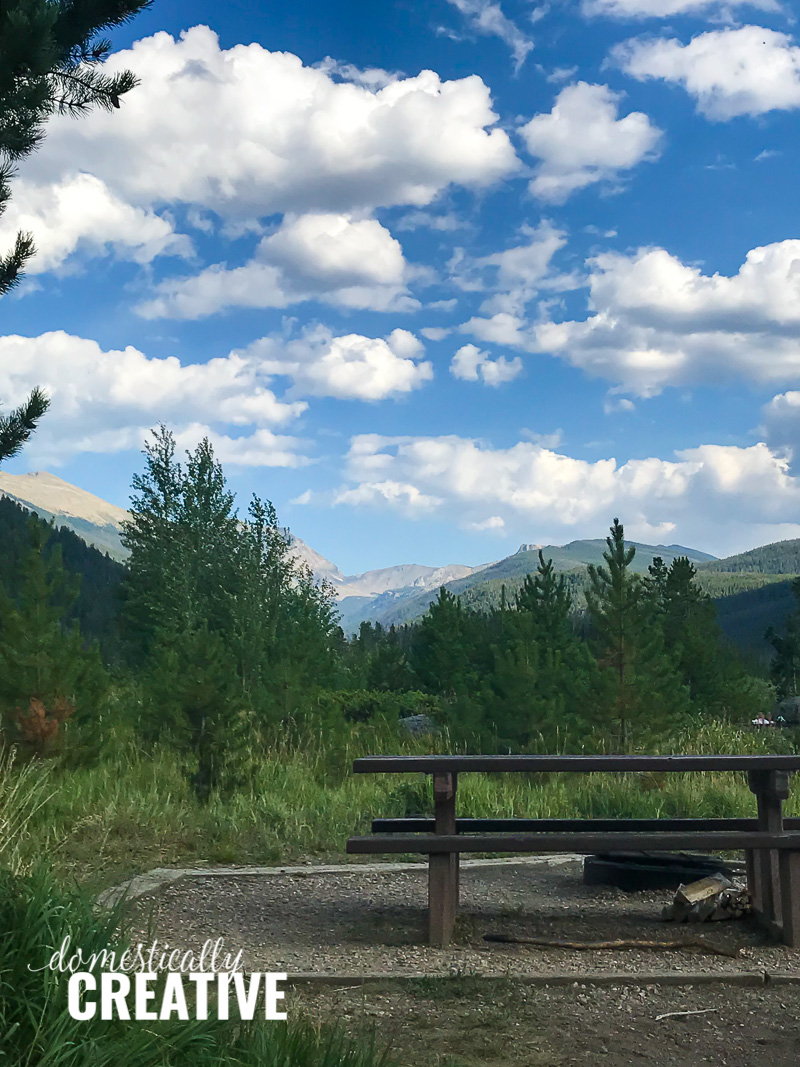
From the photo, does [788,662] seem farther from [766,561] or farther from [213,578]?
[766,561]

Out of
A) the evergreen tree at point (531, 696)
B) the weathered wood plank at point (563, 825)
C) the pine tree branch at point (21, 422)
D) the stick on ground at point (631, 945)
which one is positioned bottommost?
the stick on ground at point (631, 945)

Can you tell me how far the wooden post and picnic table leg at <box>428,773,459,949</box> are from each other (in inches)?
58.5

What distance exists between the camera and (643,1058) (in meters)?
3.21

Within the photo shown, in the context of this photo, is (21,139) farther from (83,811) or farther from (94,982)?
(94,982)

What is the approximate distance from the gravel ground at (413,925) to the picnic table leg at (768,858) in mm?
124

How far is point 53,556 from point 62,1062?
7180mm

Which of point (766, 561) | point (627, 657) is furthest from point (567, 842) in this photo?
point (766, 561)

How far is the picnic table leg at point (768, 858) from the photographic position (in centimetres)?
452

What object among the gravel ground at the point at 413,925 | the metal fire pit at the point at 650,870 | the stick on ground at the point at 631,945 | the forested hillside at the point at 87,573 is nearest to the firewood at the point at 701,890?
the gravel ground at the point at 413,925

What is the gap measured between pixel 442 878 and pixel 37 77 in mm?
5869

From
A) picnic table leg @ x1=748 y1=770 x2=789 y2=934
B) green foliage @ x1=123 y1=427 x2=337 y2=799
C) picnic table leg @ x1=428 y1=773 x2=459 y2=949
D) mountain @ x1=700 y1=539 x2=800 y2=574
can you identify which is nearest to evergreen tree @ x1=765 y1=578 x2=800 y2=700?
green foliage @ x1=123 y1=427 x2=337 y2=799

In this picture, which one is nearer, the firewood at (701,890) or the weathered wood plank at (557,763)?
the weathered wood plank at (557,763)

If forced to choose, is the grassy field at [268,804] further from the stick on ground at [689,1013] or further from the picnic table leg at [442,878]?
the stick on ground at [689,1013]

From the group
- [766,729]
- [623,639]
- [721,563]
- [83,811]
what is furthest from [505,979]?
[721,563]
